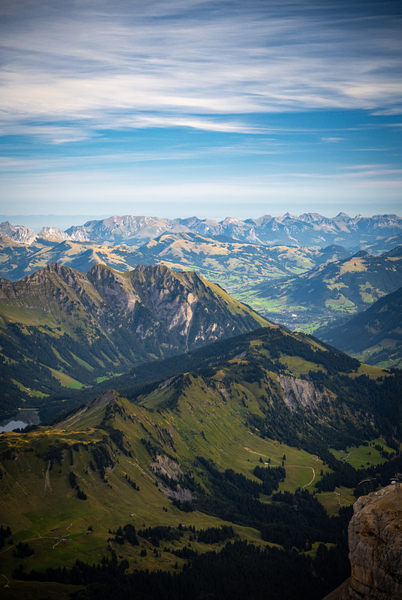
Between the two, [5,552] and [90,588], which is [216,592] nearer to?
[90,588]

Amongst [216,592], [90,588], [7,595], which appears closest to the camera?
[7,595]

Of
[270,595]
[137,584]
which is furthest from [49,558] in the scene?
[270,595]

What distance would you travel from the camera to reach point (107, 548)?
642 ft

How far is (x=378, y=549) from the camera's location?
9031 cm

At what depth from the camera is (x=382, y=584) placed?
296 feet

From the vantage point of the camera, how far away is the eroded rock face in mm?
87812

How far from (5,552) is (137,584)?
165 feet

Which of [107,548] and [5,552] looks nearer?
[5,552]

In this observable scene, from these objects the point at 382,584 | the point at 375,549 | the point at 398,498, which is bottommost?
the point at 382,584

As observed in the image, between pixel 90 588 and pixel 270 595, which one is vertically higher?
pixel 90 588

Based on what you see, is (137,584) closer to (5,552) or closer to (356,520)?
(5,552)

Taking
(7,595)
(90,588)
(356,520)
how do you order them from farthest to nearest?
(90,588), (7,595), (356,520)

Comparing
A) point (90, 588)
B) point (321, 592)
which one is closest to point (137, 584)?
point (90, 588)

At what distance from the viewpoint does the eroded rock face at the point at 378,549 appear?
87812 mm
